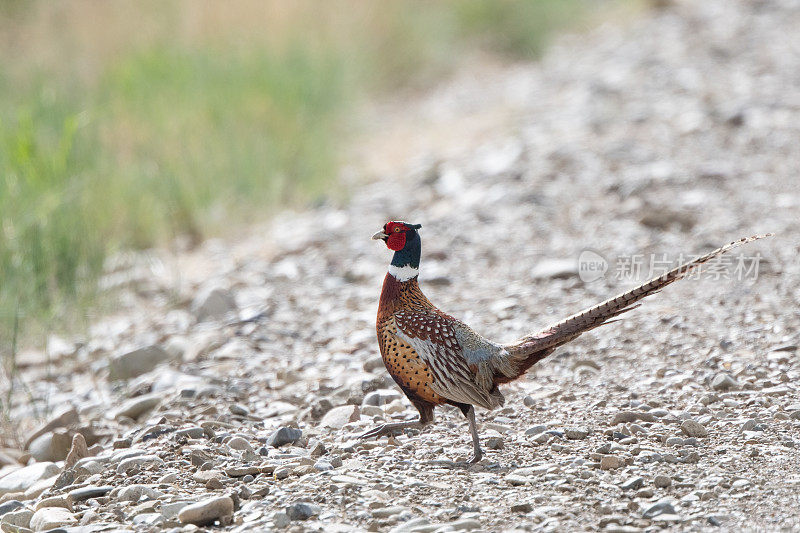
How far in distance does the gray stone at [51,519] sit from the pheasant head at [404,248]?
1.34 metres

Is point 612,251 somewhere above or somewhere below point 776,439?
above

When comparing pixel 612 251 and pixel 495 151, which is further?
pixel 495 151

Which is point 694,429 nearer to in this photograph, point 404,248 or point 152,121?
point 404,248

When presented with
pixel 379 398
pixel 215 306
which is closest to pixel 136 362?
pixel 215 306

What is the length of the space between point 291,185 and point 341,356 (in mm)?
3440

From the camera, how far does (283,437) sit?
358cm

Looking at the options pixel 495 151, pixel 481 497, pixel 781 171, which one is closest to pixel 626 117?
pixel 495 151

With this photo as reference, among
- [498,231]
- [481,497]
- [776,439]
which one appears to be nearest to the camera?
[481,497]

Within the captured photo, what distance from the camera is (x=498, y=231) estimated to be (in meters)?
6.17

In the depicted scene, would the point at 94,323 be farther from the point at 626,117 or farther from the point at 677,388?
the point at 626,117

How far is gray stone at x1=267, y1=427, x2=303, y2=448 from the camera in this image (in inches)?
140

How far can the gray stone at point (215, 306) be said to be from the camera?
5410 millimetres

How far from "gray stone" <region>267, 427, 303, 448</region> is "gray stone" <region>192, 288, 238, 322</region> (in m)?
1.88

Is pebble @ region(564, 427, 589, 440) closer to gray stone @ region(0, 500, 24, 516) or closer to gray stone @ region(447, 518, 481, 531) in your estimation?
gray stone @ region(447, 518, 481, 531)
